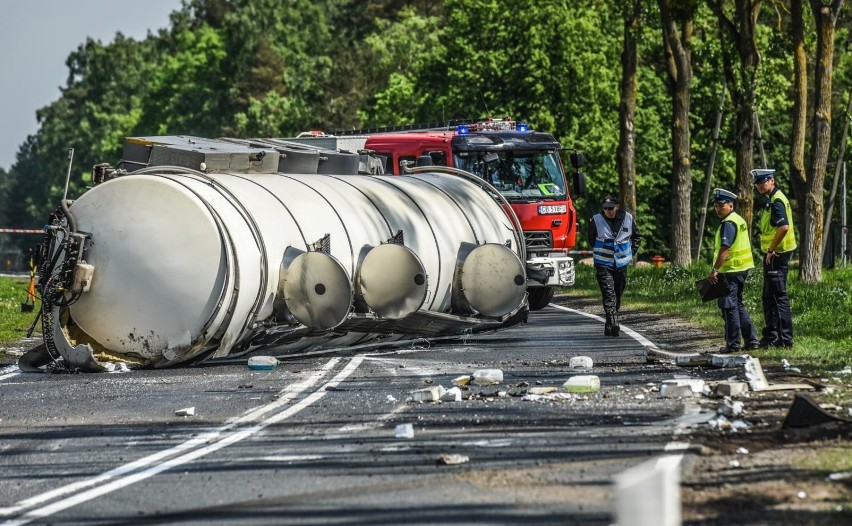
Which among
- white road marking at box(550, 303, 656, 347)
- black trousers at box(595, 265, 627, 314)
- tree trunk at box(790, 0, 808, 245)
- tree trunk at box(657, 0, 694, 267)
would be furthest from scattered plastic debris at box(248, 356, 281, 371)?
tree trunk at box(657, 0, 694, 267)

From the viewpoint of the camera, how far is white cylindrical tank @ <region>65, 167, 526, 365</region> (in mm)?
15586

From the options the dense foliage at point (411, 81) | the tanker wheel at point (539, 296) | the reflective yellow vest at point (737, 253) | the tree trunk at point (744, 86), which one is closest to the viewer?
the reflective yellow vest at point (737, 253)

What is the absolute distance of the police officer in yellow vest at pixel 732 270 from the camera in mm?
16250

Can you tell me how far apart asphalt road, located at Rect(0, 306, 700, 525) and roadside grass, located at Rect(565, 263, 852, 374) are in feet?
5.80

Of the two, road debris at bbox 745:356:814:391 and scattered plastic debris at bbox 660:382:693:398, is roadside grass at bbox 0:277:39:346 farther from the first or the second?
scattered plastic debris at bbox 660:382:693:398

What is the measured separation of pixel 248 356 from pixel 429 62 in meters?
40.9

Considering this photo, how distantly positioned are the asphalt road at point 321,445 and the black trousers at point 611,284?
4.21m

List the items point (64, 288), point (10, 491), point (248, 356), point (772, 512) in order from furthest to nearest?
point (248, 356) → point (64, 288) → point (10, 491) → point (772, 512)

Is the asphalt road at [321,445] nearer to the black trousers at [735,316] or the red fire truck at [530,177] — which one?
the black trousers at [735,316]

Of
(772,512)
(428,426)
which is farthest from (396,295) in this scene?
(772,512)

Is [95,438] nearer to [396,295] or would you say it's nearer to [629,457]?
[629,457]

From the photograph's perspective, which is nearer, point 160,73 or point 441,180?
point 441,180

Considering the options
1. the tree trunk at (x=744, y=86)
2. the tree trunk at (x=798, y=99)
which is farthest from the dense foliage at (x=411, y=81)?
the tree trunk at (x=798, y=99)

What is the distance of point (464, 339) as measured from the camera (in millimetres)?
19594
